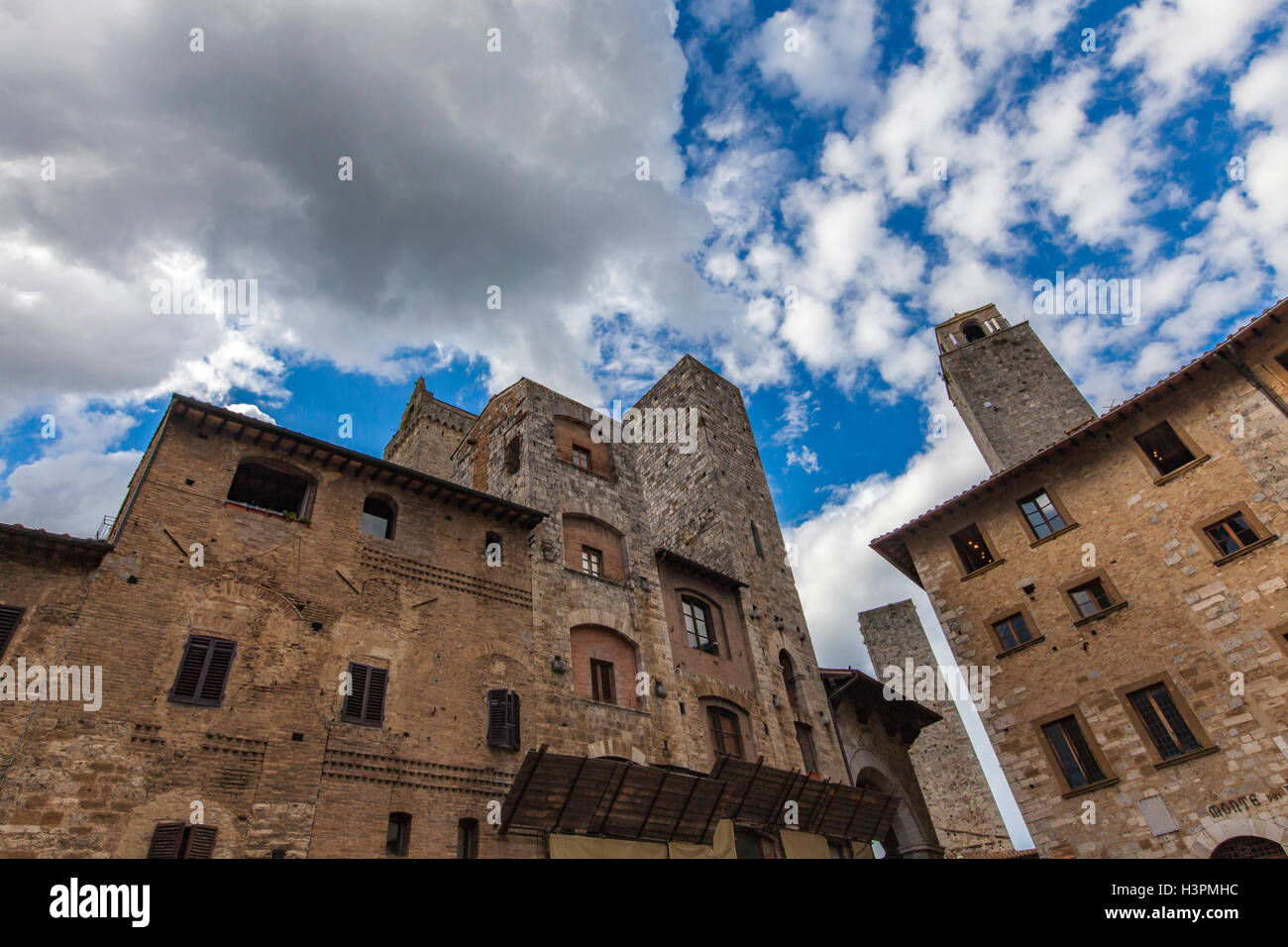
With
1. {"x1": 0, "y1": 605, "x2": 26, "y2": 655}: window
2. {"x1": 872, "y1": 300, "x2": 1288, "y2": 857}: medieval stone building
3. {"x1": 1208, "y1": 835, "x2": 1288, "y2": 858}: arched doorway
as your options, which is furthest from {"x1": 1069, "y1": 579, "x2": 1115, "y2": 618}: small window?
{"x1": 0, "y1": 605, "x2": 26, "y2": 655}: window

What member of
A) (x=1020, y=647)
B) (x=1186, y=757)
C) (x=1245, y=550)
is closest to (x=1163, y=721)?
(x=1186, y=757)

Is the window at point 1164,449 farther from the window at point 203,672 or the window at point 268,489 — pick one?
the window at point 203,672

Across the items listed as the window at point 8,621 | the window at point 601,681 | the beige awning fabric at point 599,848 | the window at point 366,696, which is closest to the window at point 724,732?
the window at point 601,681

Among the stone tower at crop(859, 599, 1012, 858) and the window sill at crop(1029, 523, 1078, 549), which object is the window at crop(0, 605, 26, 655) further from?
the stone tower at crop(859, 599, 1012, 858)

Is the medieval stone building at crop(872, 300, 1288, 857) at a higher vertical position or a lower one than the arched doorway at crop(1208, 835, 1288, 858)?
higher

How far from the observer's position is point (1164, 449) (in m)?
20.4

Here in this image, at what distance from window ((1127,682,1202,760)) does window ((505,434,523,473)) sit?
17729 mm

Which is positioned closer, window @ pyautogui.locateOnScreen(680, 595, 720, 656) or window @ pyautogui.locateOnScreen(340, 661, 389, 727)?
window @ pyautogui.locateOnScreen(340, 661, 389, 727)

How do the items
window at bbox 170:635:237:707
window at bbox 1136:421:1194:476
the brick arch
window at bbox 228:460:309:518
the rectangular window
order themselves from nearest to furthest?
window at bbox 170:635:237:707 < the brick arch < window at bbox 228:460:309:518 < the rectangular window < window at bbox 1136:421:1194:476

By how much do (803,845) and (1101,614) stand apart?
10093mm

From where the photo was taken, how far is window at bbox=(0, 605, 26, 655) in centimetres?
1127

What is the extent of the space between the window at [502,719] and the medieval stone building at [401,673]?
2.7 inches
